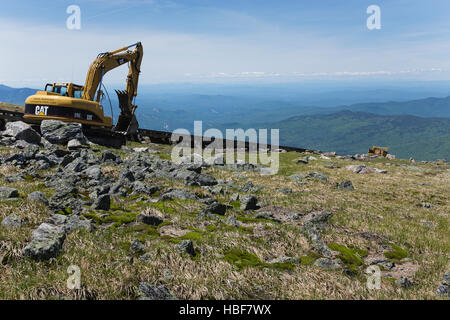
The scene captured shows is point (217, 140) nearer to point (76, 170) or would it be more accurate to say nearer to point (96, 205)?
point (76, 170)

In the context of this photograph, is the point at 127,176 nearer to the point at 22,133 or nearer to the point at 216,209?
the point at 216,209

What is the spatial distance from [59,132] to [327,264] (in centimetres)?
2232

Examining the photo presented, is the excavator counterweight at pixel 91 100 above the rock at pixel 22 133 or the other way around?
above

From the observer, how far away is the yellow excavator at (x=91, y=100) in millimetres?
26641

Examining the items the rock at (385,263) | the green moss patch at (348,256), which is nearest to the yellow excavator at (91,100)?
the green moss patch at (348,256)

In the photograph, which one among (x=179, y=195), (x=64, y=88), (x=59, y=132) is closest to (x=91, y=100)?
(x=64, y=88)

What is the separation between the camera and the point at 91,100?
2945cm

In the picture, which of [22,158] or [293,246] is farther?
[22,158]

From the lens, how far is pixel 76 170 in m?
14.3

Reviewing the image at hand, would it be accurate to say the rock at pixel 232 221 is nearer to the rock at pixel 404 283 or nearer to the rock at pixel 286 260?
the rock at pixel 286 260

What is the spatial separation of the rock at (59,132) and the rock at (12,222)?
16941mm

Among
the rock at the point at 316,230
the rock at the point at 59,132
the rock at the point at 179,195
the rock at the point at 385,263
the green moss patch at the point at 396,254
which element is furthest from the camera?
the rock at the point at 59,132
